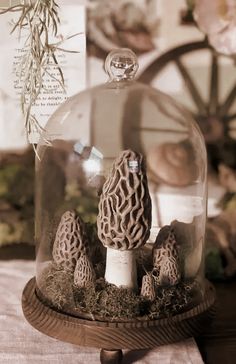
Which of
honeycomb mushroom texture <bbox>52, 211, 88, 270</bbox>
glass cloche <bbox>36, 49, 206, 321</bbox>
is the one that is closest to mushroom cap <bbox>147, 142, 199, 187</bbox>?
glass cloche <bbox>36, 49, 206, 321</bbox>

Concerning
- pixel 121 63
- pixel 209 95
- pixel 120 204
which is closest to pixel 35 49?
pixel 121 63

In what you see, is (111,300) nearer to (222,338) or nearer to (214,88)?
(222,338)

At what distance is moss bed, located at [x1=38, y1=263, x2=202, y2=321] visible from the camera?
688 millimetres

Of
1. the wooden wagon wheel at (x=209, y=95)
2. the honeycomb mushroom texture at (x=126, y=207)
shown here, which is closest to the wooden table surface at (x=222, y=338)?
the honeycomb mushroom texture at (x=126, y=207)

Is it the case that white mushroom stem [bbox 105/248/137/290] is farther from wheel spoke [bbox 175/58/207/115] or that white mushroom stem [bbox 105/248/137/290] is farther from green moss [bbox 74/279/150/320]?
wheel spoke [bbox 175/58/207/115]

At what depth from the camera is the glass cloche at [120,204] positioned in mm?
703

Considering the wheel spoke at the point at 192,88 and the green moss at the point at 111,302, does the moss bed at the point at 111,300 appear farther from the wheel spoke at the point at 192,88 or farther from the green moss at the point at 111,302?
the wheel spoke at the point at 192,88

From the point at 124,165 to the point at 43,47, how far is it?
0.73ft

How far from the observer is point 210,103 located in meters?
1.05

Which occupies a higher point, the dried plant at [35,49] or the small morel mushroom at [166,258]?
the dried plant at [35,49]

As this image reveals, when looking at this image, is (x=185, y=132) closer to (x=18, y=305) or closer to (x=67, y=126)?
(x=67, y=126)

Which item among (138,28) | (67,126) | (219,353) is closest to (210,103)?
(138,28)

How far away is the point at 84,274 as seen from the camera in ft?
2.37

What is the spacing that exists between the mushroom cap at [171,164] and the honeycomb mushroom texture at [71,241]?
22cm
